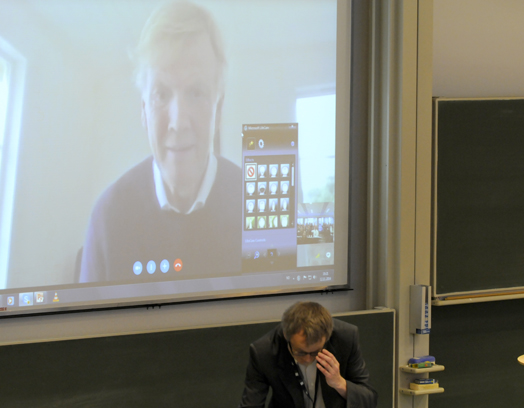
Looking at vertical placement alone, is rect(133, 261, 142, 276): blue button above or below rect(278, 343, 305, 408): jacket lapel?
above

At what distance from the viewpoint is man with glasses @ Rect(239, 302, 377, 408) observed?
1793 mm

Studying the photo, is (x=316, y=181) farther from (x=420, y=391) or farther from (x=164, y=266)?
(x=420, y=391)

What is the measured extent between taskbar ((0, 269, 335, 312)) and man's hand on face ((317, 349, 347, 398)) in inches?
45.7

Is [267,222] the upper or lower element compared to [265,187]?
lower

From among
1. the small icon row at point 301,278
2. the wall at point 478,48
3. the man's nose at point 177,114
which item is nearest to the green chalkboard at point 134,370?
the small icon row at point 301,278

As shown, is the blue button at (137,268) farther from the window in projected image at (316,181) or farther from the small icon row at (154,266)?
the window in projected image at (316,181)

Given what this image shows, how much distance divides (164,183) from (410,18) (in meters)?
1.70

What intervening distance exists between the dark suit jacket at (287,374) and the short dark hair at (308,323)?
0.15 m

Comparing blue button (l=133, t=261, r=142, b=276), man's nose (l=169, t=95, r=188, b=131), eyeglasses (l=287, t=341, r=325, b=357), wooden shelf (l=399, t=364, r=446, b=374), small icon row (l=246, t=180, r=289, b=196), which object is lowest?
wooden shelf (l=399, t=364, r=446, b=374)

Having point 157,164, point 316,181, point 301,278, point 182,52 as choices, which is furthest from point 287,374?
point 182,52

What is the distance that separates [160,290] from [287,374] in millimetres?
1060

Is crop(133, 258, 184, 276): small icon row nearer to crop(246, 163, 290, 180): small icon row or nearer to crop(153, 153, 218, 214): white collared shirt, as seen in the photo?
crop(153, 153, 218, 214): white collared shirt

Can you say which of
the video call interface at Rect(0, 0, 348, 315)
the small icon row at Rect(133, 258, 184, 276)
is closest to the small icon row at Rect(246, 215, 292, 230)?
the video call interface at Rect(0, 0, 348, 315)

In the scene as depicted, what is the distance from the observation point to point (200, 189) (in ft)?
9.33
